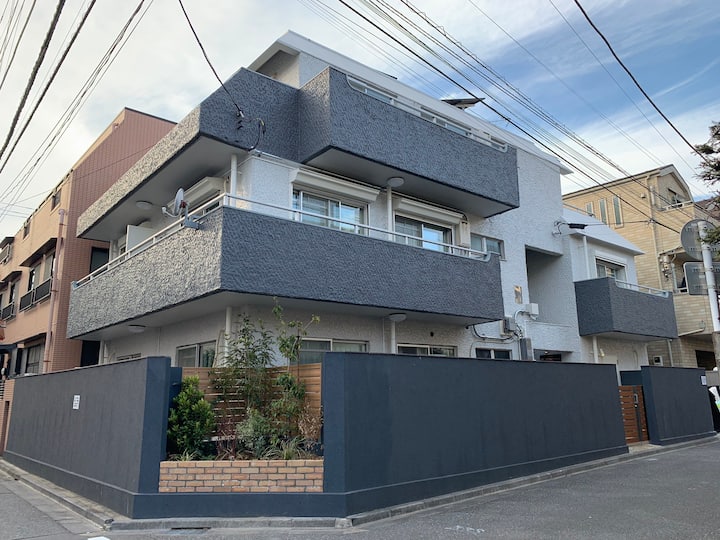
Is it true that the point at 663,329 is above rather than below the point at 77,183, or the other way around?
below

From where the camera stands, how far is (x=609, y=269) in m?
19.3

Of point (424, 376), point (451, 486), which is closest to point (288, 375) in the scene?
point (424, 376)

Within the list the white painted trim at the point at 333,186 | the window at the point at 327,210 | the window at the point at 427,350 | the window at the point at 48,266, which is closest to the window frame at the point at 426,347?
the window at the point at 427,350

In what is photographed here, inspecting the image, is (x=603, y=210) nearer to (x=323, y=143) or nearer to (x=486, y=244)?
(x=486, y=244)

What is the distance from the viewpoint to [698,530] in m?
6.43

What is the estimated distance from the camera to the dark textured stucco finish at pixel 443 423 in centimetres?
732

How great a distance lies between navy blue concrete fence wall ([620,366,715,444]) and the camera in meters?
13.9

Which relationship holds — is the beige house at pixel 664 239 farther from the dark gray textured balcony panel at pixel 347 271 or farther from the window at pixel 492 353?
the dark gray textured balcony panel at pixel 347 271

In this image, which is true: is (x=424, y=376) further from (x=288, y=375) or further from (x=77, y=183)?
(x=77, y=183)

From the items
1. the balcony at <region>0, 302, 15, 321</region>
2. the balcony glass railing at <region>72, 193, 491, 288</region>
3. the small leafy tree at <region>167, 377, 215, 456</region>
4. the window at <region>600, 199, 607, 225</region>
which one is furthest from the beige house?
the balcony at <region>0, 302, 15, 321</region>

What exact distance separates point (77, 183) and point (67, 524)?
11665mm

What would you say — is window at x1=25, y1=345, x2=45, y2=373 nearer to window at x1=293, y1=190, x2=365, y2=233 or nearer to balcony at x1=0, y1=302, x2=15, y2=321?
balcony at x1=0, y1=302, x2=15, y2=321

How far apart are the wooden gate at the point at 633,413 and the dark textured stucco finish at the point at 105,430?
35.0 feet

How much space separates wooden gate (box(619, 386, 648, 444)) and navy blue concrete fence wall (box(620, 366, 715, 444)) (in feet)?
0.45
